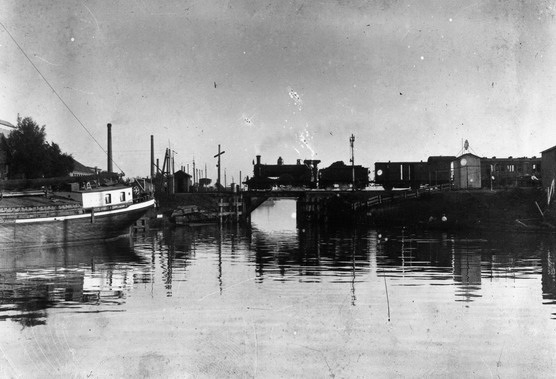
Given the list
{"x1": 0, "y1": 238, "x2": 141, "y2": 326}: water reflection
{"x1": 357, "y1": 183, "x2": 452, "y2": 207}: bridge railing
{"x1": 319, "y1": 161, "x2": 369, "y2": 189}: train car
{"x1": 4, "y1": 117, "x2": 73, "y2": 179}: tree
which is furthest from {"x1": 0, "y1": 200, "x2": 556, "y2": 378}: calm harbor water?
{"x1": 319, "y1": 161, "x2": 369, "y2": 189}: train car

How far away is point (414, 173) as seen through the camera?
244 ft

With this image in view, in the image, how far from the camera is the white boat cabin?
3925cm

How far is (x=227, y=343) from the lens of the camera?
10.3m

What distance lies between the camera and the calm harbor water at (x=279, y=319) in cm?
896

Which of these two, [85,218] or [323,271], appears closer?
[323,271]

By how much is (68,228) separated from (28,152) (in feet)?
82.1

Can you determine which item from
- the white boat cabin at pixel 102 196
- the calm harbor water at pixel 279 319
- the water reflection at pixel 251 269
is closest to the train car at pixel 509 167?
the water reflection at pixel 251 269

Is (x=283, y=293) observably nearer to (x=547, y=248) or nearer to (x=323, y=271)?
(x=323, y=271)

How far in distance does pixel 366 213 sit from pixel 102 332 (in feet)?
188

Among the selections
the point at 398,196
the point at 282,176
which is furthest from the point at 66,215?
the point at 282,176

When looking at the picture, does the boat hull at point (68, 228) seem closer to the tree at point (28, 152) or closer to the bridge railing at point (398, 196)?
the tree at point (28, 152)

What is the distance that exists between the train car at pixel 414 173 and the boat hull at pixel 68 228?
40.5 meters

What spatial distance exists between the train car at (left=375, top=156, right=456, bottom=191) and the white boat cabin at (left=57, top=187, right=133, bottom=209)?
40722 mm

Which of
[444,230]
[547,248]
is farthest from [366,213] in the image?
[547,248]
